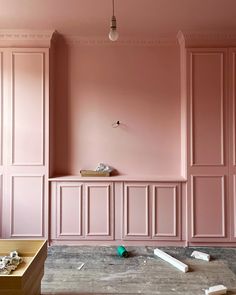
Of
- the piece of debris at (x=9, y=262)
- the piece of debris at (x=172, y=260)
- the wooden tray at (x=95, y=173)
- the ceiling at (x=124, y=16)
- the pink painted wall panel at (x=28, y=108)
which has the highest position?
the ceiling at (x=124, y=16)

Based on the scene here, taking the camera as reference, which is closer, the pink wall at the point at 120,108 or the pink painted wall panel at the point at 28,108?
the pink painted wall panel at the point at 28,108

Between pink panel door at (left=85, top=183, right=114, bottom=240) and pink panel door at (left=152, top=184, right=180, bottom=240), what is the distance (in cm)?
57

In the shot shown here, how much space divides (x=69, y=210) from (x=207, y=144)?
1.98m

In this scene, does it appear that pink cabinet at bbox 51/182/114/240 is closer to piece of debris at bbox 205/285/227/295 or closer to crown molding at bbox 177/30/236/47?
piece of debris at bbox 205/285/227/295

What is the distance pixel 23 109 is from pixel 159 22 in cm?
201

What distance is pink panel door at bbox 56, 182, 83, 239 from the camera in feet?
10.4

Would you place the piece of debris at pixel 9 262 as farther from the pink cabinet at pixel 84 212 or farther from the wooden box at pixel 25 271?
the pink cabinet at pixel 84 212

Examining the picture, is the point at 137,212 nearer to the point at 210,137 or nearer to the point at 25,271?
the point at 210,137

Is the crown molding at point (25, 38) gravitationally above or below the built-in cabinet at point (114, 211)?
above

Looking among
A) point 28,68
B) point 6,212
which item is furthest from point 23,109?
point 6,212

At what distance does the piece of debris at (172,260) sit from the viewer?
2526mm

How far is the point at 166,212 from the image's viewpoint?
124 inches

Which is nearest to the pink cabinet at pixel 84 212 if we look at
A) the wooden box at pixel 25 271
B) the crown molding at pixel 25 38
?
the wooden box at pixel 25 271

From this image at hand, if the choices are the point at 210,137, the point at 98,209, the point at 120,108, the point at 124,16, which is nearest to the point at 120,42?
the point at 124,16
